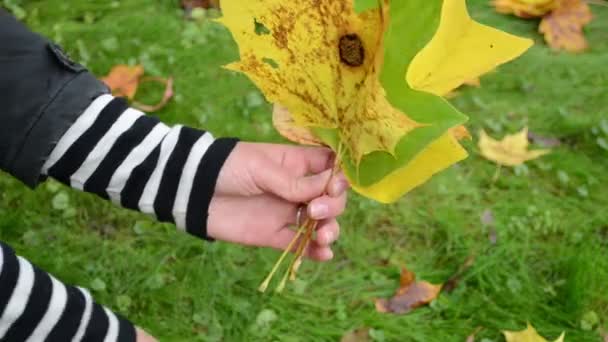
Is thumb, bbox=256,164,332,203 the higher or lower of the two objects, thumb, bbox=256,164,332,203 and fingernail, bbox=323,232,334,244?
the higher

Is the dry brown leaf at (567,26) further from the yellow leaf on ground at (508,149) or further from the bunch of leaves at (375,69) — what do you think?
the bunch of leaves at (375,69)

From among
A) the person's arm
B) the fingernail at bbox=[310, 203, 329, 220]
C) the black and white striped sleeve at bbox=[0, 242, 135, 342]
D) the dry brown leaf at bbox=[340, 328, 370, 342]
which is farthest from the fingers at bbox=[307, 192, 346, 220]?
the dry brown leaf at bbox=[340, 328, 370, 342]

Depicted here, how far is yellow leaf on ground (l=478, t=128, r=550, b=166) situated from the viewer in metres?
1.87

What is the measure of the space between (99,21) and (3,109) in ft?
3.70

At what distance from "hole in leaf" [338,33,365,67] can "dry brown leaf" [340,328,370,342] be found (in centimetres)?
94

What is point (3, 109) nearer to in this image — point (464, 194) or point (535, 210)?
point (464, 194)

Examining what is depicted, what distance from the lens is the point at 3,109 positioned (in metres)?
1.20

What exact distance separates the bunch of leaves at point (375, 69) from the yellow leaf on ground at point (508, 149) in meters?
1.18

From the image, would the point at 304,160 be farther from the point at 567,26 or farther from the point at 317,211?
the point at 567,26

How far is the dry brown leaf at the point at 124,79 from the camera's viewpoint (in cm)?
198

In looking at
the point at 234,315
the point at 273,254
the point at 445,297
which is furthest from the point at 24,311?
the point at 445,297

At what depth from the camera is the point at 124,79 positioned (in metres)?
2.02

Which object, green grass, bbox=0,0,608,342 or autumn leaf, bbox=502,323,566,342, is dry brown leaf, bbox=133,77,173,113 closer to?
green grass, bbox=0,0,608,342

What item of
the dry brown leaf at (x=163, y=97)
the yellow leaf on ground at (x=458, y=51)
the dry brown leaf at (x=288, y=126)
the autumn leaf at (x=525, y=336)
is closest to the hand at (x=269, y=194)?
the dry brown leaf at (x=288, y=126)
